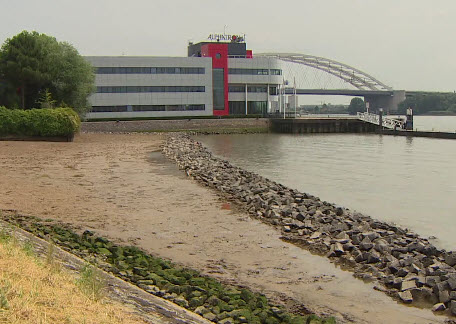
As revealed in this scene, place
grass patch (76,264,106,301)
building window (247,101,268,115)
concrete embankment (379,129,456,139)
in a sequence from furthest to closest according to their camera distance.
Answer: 1. building window (247,101,268,115)
2. concrete embankment (379,129,456,139)
3. grass patch (76,264,106,301)

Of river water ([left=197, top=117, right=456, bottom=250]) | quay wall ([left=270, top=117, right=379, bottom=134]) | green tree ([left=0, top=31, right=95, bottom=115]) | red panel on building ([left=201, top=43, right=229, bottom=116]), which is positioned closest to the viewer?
river water ([left=197, top=117, right=456, bottom=250])

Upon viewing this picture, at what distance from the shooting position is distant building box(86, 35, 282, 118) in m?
103

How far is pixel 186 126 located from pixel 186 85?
448 inches

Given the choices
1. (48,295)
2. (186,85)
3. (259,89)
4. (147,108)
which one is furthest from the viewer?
(259,89)

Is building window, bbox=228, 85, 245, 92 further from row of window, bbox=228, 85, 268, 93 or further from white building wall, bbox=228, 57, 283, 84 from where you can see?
white building wall, bbox=228, 57, 283, 84

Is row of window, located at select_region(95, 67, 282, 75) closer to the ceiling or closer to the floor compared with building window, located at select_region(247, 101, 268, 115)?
closer to the ceiling

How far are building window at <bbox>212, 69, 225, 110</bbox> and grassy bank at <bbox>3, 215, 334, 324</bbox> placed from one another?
96.3 m

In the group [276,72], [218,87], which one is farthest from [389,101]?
[218,87]

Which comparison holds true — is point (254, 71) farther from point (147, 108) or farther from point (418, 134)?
point (418, 134)

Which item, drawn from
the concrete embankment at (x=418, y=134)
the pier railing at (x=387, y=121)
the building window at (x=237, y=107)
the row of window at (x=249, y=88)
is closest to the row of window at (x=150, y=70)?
the row of window at (x=249, y=88)

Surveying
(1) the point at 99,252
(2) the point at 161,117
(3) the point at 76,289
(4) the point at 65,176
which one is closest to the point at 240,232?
(1) the point at 99,252

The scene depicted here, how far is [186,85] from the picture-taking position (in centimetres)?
10675

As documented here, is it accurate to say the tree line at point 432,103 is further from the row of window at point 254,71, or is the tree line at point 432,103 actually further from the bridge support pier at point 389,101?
the row of window at point 254,71

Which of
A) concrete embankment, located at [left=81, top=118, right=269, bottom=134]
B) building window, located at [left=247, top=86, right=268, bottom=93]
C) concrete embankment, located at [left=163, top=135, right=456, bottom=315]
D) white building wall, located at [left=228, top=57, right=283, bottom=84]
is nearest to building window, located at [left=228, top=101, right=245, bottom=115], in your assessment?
building window, located at [left=247, top=86, right=268, bottom=93]
